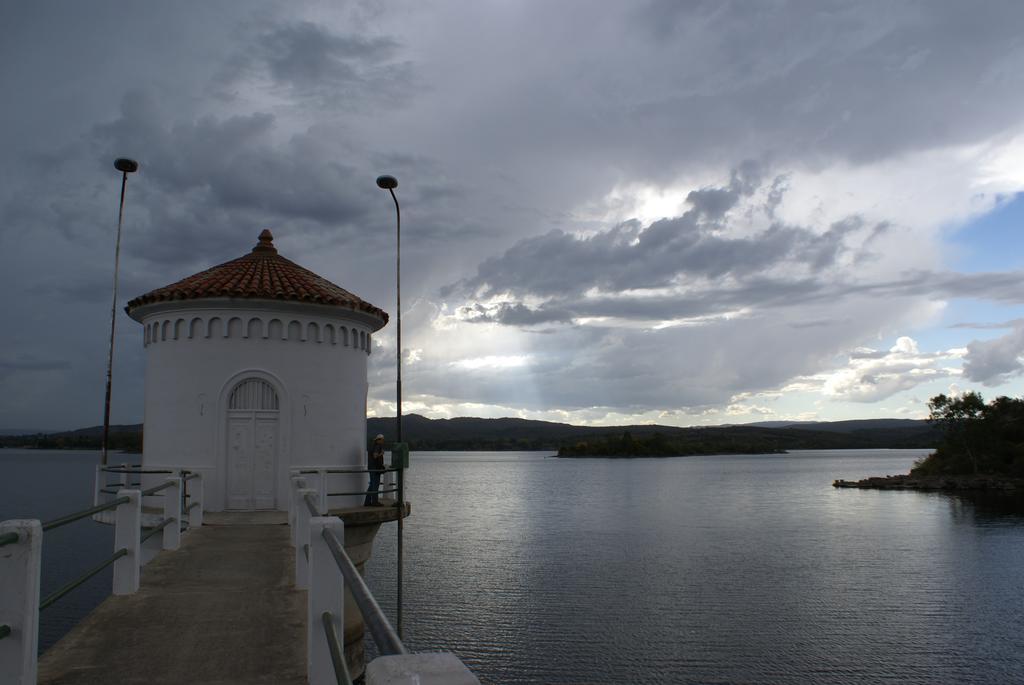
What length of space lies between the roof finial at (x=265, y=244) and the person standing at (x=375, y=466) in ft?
17.7

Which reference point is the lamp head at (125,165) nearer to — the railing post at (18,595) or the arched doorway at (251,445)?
the arched doorway at (251,445)

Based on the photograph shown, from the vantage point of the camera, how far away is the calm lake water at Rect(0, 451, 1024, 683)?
782 inches

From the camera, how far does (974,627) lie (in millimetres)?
23344

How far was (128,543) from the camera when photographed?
8.45 m

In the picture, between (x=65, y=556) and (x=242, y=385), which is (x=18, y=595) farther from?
(x=65, y=556)

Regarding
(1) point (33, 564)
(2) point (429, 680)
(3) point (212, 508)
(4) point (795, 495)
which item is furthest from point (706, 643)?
(4) point (795, 495)

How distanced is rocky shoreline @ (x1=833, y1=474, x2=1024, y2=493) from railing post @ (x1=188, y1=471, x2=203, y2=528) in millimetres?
83849

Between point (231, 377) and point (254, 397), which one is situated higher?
Result: point (231, 377)

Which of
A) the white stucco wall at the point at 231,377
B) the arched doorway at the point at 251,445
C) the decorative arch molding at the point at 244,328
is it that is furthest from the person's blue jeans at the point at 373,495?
the decorative arch molding at the point at 244,328

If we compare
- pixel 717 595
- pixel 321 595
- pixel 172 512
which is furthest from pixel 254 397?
pixel 717 595

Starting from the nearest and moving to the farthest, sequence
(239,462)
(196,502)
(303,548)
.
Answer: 1. (303,548)
2. (196,502)
3. (239,462)

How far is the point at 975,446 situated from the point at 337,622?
3886 inches

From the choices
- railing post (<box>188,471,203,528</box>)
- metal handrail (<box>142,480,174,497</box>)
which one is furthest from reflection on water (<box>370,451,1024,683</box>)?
metal handrail (<box>142,480,174,497</box>)

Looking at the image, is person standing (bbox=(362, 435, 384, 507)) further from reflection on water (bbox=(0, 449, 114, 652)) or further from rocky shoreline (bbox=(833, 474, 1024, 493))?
rocky shoreline (bbox=(833, 474, 1024, 493))
